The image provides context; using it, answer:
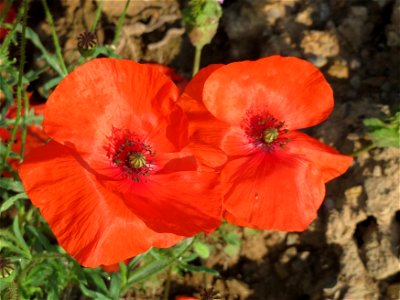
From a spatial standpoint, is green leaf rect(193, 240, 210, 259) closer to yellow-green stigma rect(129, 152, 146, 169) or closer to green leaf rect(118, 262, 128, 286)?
green leaf rect(118, 262, 128, 286)

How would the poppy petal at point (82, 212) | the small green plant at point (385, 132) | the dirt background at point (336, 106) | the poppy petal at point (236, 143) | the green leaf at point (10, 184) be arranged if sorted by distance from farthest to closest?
the dirt background at point (336, 106), the small green plant at point (385, 132), the green leaf at point (10, 184), the poppy petal at point (236, 143), the poppy petal at point (82, 212)

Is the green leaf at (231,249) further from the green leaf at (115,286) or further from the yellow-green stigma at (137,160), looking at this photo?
the yellow-green stigma at (137,160)

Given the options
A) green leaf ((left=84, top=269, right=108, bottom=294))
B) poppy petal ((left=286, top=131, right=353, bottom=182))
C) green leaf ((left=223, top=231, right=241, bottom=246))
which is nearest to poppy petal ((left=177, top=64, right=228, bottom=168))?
poppy petal ((left=286, top=131, right=353, bottom=182))

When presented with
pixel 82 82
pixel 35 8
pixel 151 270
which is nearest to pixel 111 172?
pixel 82 82

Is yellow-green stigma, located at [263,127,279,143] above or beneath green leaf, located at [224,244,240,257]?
above

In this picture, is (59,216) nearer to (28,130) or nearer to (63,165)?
(63,165)

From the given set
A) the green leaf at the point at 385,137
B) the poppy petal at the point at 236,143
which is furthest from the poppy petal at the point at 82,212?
the green leaf at the point at 385,137

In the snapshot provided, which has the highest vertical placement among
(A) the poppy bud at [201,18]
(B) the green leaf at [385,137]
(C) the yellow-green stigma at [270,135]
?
(A) the poppy bud at [201,18]
